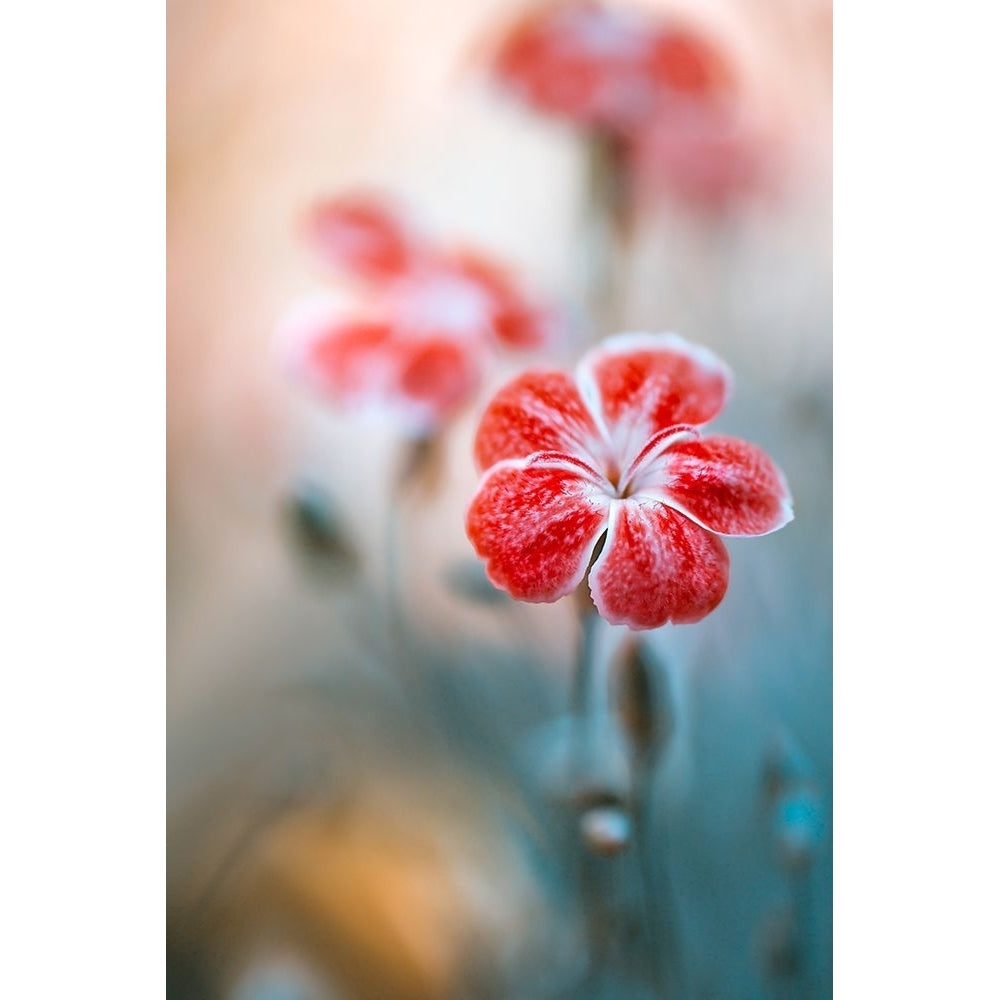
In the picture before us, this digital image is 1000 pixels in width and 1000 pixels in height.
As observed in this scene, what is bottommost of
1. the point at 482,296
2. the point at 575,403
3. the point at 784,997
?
the point at 784,997

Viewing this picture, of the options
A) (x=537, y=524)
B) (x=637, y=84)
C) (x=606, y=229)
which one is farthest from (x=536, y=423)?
(x=637, y=84)

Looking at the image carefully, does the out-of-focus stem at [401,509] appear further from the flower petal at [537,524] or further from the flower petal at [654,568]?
the flower petal at [654,568]

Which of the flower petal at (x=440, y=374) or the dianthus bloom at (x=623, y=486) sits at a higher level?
the flower petal at (x=440, y=374)

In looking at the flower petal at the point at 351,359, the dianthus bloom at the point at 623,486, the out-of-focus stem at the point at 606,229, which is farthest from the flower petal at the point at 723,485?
the flower petal at the point at 351,359

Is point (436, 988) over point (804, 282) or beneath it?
beneath

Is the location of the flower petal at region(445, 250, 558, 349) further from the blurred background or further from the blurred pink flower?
the blurred pink flower

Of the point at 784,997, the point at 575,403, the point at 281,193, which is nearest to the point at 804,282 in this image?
the point at 575,403

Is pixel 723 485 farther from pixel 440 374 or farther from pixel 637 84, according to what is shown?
pixel 637 84

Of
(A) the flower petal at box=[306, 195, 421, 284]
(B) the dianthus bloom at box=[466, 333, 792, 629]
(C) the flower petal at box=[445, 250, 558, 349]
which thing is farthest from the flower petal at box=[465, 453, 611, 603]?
(A) the flower petal at box=[306, 195, 421, 284]
